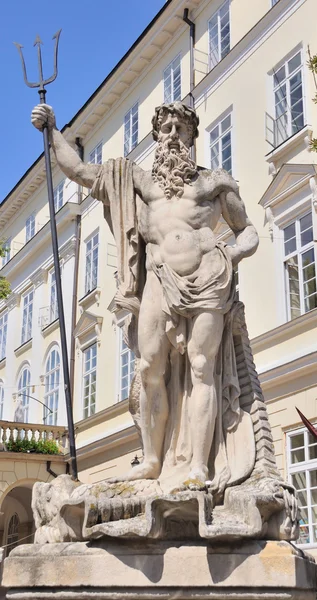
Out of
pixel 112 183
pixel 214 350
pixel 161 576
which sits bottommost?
pixel 161 576

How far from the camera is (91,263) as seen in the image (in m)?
26.3

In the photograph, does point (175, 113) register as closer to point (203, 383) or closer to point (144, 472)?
point (203, 383)

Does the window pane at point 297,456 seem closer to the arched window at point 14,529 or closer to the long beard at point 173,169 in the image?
the long beard at point 173,169

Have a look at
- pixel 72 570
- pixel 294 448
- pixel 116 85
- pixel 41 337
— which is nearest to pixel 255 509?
pixel 72 570

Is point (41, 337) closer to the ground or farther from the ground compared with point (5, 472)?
farther from the ground

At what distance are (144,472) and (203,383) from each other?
62cm

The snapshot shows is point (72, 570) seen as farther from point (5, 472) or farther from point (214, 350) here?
point (5, 472)

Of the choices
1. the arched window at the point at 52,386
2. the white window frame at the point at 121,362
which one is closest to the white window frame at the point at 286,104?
the white window frame at the point at 121,362

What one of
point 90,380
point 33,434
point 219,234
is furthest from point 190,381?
point 33,434

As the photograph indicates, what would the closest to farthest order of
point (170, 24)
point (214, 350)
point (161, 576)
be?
point (161, 576) → point (214, 350) → point (170, 24)

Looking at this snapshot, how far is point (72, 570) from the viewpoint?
4.09m

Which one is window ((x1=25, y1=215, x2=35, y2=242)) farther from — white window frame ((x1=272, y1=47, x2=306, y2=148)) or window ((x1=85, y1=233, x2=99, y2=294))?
white window frame ((x1=272, y1=47, x2=306, y2=148))

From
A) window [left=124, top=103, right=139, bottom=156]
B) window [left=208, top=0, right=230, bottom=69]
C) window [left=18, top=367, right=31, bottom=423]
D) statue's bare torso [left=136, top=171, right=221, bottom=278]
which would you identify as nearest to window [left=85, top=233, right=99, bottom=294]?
window [left=124, top=103, right=139, bottom=156]

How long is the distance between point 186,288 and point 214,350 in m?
0.39
